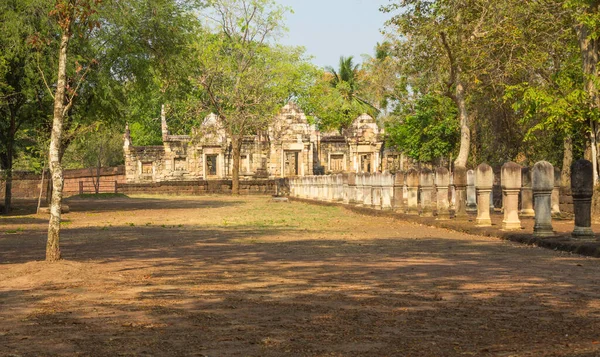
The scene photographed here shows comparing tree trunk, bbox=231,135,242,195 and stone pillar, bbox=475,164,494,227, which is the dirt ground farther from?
tree trunk, bbox=231,135,242,195

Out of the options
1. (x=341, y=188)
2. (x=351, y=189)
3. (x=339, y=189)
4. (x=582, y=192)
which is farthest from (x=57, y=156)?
(x=339, y=189)

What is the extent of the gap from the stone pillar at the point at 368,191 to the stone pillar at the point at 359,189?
36 cm

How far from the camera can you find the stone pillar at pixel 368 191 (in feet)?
94.6

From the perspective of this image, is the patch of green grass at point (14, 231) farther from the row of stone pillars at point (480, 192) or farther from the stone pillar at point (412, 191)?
the stone pillar at point (412, 191)

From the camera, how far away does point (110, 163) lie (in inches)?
2980

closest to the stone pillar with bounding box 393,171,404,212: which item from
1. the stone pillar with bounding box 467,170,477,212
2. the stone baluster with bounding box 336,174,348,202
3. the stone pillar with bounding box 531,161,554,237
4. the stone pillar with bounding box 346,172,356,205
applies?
the stone pillar with bounding box 467,170,477,212

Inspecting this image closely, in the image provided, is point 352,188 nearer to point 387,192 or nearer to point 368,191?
point 368,191

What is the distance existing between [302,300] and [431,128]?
39185mm

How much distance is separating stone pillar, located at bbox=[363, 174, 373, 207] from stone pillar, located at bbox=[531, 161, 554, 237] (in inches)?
548

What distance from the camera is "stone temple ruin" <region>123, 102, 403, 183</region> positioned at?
58.3 m

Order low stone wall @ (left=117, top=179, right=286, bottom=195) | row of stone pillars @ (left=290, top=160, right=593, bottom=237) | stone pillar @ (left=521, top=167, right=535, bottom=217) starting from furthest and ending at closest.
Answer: low stone wall @ (left=117, top=179, right=286, bottom=195), stone pillar @ (left=521, top=167, right=535, bottom=217), row of stone pillars @ (left=290, top=160, right=593, bottom=237)

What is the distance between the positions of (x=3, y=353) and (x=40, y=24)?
2422 centimetres

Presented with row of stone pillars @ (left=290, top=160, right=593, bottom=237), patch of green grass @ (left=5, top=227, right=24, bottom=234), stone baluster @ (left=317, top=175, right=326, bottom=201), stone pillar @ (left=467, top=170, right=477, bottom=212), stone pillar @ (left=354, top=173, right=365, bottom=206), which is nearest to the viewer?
row of stone pillars @ (left=290, top=160, right=593, bottom=237)

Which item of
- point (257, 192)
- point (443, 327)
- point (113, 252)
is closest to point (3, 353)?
point (443, 327)
